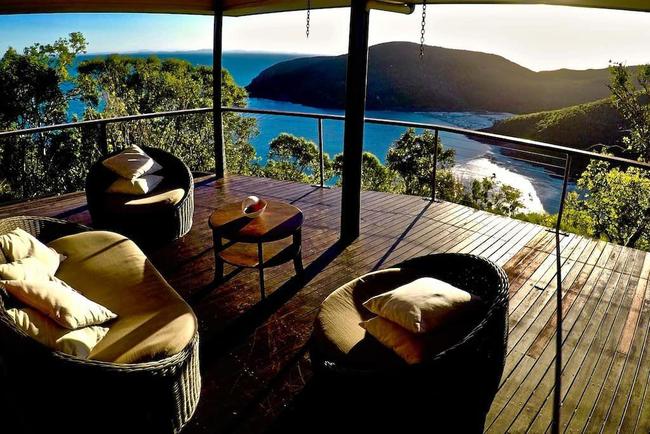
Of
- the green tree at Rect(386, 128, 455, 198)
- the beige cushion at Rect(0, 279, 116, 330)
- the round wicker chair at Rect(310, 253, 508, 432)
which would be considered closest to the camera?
the round wicker chair at Rect(310, 253, 508, 432)

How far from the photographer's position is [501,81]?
31688 millimetres

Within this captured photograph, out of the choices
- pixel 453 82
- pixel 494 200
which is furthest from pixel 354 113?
pixel 453 82

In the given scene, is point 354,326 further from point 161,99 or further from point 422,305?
point 161,99

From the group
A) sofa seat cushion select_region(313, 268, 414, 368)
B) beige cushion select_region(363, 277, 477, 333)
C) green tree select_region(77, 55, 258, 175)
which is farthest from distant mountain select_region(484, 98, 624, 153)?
beige cushion select_region(363, 277, 477, 333)

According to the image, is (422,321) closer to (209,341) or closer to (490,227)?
(209,341)

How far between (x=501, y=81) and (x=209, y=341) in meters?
33.2

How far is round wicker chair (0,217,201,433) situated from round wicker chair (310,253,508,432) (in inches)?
25.5

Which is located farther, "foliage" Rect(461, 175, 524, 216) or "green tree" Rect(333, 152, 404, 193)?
"green tree" Rect(333, 152, 404, 193)

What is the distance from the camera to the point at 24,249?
2.44 metres

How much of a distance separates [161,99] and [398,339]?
21558 millimetres

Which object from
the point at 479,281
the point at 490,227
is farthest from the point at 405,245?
the point at 479,281

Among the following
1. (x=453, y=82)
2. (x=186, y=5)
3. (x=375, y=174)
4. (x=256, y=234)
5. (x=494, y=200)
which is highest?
(x=453, y=82)

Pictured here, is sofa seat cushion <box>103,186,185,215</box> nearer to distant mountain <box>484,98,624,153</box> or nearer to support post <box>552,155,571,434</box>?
support post <box>552,155,571,434</box>

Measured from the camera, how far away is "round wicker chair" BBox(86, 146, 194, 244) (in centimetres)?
376
